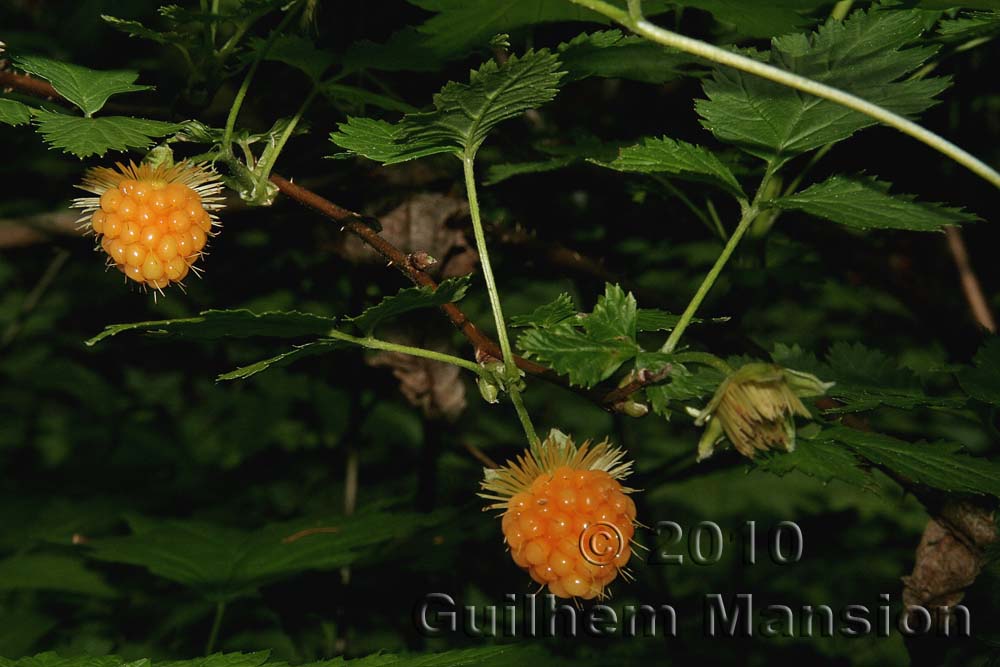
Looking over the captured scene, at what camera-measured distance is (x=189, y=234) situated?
0.91m

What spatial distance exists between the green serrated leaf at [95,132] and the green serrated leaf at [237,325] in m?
0.17

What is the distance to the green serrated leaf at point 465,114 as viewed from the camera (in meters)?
0.80

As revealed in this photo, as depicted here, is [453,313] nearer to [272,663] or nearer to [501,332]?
[501,332]

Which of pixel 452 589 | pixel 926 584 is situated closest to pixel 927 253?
pixel 926 584

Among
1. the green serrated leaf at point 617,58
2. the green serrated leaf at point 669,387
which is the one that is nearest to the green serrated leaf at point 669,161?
the green serrated leaf at point 617,58

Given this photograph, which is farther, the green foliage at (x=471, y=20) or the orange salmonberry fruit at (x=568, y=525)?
the green foliage at (x=471, y=20)

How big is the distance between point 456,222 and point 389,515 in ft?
1.70

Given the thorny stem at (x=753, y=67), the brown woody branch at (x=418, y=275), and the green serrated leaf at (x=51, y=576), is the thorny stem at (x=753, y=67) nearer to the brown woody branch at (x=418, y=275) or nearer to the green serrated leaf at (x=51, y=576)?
the brown woody branch at (x=418, y=275)

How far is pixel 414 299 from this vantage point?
854mm

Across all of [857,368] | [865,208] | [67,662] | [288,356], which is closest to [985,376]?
[857,368]

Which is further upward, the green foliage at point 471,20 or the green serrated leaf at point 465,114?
the green foliage at point 471,20

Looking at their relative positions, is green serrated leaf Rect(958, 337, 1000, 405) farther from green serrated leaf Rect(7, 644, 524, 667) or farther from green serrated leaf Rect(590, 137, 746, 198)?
green serrated leaf Rect(7, 644, 524, 667)

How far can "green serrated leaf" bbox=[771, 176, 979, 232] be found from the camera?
917mm

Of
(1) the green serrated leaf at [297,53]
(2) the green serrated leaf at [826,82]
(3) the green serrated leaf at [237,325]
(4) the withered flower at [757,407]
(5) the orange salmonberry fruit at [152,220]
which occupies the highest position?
(1) the green serrated leaf at [297,53]
